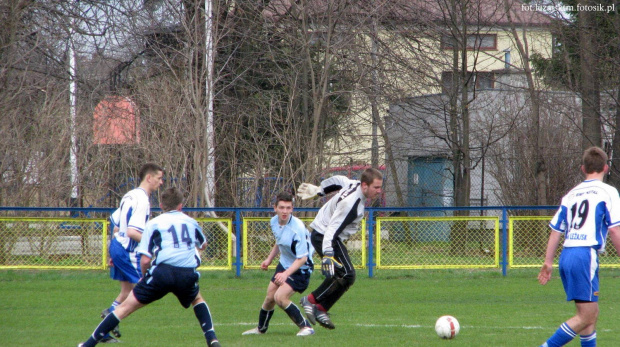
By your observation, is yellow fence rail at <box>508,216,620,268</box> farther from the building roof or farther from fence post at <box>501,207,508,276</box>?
the building roof

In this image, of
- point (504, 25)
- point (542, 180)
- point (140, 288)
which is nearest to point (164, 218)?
point (140, 288)

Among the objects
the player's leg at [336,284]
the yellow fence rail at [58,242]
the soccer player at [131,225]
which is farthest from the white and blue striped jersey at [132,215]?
the yellow fence rail at [58,242]

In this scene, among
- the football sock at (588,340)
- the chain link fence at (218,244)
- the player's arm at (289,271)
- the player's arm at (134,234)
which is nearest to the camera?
the football sock at (588,340)

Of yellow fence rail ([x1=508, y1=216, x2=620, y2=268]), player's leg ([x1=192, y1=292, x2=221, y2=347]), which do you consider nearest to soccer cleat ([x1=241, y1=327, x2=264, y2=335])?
player's leg ([x1=192, y1=292, x2=221, y2=347])

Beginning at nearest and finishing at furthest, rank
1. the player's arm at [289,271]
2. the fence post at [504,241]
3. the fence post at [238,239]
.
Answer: the player's arm at [289,271] → the fence post at [238,239] → the fence post at [504,241]

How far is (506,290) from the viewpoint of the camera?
41.6ft

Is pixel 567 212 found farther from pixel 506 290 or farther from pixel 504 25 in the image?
pixel 504 25

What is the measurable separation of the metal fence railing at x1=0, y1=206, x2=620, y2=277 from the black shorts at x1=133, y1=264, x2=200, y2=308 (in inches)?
310

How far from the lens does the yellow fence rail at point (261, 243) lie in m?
14.6

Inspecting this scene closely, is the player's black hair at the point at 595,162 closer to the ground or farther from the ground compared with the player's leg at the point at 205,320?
farther from the ground

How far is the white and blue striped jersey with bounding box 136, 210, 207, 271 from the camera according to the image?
620 cm

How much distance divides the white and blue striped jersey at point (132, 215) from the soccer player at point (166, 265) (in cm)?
104

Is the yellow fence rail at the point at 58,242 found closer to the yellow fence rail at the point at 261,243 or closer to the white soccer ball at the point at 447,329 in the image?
the yellow fence rail at the point at 261,243

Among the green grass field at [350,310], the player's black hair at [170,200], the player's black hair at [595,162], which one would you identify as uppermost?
the player's black hair at [595,162]
